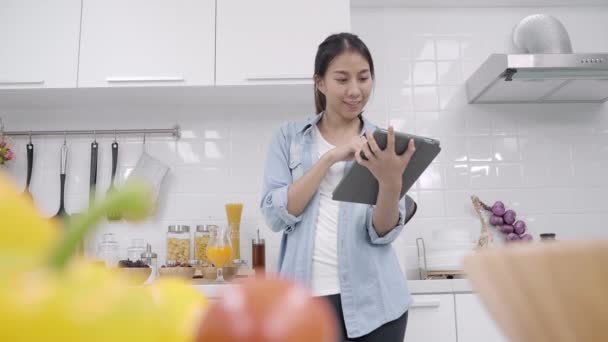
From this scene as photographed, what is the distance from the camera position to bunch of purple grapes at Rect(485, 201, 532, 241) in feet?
8.28

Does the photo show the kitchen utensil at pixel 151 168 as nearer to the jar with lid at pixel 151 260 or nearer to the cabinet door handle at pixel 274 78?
the jar with lid at pixel 151 260

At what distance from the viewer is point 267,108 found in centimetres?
260

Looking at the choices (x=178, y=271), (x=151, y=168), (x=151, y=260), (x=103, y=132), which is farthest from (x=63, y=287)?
(x=103, y=132)

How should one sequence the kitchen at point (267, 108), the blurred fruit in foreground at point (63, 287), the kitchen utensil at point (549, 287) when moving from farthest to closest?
the kitchen at point (267, 108)
the kitchen utensil at point (549, 287)
the blurred fruit in foreground at point (63, 287)

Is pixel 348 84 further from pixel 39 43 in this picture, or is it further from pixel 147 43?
pixel 39 43

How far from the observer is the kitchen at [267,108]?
7.71 ft

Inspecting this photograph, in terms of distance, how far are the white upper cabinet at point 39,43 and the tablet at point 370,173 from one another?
4.81ft

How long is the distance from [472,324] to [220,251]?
3.11 feet

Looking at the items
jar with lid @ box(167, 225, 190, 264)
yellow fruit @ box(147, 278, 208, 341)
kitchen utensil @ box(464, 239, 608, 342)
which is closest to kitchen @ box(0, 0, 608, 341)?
jar with lid @ box(167, 225, 190, 264)

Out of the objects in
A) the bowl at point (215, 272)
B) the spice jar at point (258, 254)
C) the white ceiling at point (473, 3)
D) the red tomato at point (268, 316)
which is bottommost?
the bowl at point (215, 272)

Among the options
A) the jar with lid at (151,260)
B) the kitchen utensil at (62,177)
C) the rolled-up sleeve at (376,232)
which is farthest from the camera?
the kitchen utensil at (62,177)

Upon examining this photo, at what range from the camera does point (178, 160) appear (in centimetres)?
257

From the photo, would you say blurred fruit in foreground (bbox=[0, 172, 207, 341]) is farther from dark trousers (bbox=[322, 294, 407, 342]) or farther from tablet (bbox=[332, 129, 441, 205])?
dark trousers (bbox=[322, 294, 407, 342])

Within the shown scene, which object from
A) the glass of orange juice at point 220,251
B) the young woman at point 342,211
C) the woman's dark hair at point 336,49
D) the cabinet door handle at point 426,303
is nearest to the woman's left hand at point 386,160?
the young woman at point 342,211
